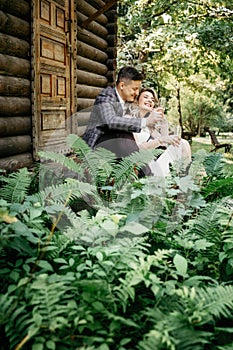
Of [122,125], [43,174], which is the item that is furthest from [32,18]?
[43,174]

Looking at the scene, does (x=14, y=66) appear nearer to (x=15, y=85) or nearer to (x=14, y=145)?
(x=15, y=85)

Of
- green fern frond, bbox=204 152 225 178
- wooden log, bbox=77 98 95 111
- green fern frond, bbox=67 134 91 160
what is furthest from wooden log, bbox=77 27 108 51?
green fern frond, bbox=67 134 91 160

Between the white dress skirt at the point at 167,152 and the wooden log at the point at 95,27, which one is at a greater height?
the wooden log at the point at 95,27

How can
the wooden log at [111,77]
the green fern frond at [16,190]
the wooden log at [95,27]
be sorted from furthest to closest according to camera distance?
the wooden log at [111,77] → the wooden log at [95,27] → the green fern frond at [16,190]

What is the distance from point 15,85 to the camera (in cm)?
432

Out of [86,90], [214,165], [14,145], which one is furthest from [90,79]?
[214,165]

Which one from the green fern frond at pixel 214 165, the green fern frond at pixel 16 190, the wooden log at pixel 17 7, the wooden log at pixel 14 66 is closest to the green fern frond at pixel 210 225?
the green fern frond at pixel 16 190

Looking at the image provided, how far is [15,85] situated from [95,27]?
308 centimetres

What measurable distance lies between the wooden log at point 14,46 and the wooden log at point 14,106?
0.46 metres

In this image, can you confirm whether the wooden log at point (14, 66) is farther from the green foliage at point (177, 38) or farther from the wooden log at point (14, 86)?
the green foliage at point (177, 38)

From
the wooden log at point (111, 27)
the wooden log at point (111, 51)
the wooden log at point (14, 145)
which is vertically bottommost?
the wooden log at point (14, 145)

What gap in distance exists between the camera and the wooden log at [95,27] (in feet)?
20.3

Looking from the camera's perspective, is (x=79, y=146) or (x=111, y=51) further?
(x=111, y=51)

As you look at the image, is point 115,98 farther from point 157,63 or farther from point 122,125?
point 157,63
